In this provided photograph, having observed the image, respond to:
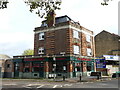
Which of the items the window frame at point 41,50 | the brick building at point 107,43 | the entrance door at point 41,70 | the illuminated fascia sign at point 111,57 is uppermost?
the brick building at point 107,43

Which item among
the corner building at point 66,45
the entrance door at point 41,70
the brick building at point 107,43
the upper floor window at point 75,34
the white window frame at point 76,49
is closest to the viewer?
the corner building at point 66,45

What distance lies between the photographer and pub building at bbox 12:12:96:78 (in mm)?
33094

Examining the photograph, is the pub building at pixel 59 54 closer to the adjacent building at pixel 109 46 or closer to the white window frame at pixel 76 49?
the white window frame at pixel 76 49

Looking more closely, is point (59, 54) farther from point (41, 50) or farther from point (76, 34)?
point (76, 34)

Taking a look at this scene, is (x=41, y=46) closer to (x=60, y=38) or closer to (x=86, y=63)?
(x=60, y=38)

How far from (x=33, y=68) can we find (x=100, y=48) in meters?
27.6

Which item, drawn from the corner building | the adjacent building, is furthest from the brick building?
the corner building

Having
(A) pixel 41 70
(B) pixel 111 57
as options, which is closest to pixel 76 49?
(A) pixel 41 70

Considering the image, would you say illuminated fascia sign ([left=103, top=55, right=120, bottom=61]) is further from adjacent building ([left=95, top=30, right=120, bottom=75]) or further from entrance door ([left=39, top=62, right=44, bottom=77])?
entrance door ([left=39, top=62, right=44, bottom=77])

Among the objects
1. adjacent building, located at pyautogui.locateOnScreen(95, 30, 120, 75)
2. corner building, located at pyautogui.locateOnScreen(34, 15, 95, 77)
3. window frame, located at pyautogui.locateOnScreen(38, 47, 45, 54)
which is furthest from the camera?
adjacent building, located at pyautogui.locateOnScreen(95, 30, 120, 75)

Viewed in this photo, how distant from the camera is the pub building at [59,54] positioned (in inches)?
1303

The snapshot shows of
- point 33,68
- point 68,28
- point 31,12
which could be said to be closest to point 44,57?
point 33,68

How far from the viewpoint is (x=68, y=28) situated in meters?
34.1

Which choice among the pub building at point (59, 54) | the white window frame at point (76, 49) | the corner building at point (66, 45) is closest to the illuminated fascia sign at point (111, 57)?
the corner building at point (66, 45)
